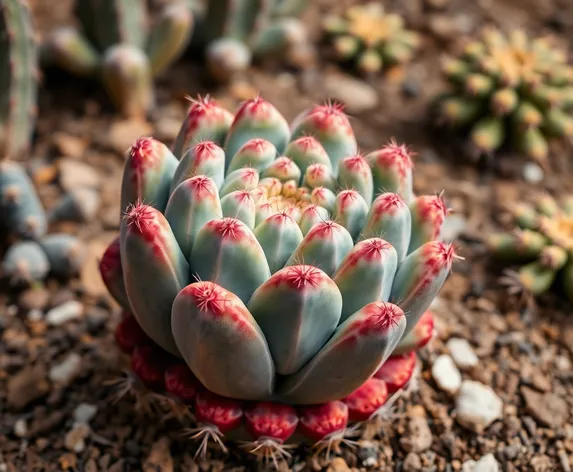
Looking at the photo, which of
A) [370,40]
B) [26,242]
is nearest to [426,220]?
[26,242]

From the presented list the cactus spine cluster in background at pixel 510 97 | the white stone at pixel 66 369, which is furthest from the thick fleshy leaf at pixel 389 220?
the cactus spine cluster in background at pixel 510 97

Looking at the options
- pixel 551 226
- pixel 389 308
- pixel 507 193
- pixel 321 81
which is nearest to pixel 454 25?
pixel 321 81

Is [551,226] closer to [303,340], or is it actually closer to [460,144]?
[460,144]

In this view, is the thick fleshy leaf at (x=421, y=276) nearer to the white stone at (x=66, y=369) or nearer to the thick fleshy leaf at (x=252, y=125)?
the thick fleshy leaf at (x=252, y=125)

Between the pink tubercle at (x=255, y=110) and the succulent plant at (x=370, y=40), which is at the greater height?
the pink tubercle at (x=255, y=110)

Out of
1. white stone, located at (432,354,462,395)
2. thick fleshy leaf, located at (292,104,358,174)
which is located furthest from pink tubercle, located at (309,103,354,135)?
white stone, located at (432,354,462,395)
